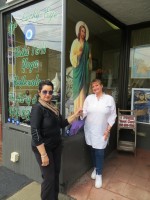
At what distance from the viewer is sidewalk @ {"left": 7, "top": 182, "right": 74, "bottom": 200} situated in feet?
8.75

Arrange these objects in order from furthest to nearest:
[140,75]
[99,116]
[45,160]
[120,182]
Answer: [140,75], [120,182], [99,116], [45,160]

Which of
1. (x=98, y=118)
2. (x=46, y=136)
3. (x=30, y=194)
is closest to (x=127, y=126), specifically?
(x=98, y=118)

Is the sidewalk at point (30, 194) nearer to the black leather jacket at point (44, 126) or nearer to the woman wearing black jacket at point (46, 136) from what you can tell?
the woman wearing black jacket at point (46, 136)

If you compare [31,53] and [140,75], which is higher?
[31,53]

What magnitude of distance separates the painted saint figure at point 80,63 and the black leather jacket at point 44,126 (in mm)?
1000

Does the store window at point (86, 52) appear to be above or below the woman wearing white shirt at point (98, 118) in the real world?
above

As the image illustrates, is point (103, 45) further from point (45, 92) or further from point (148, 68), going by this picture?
point (45, 92)

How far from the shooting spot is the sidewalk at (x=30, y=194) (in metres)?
2.67

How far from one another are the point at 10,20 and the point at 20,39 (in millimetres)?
404

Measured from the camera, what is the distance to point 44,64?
3121 mm

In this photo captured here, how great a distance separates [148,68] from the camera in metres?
4.30

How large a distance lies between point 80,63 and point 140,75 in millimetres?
1855

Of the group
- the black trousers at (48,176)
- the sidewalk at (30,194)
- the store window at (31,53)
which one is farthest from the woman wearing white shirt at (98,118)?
the black trousers at (48,176)

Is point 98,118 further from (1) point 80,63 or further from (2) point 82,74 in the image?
(1) point 80,63
